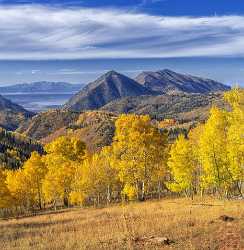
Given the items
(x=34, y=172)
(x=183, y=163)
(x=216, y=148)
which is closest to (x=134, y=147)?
(x=183, y=163)

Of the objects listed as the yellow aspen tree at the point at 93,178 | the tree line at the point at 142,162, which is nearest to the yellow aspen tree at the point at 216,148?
the tree line at the point at 142,162

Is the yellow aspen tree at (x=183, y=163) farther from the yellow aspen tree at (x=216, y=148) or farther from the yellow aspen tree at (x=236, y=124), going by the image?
the yellow aspen tree at (x=236, y=124)

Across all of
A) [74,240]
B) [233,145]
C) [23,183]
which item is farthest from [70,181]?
[74,240]

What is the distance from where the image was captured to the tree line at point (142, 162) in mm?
46709

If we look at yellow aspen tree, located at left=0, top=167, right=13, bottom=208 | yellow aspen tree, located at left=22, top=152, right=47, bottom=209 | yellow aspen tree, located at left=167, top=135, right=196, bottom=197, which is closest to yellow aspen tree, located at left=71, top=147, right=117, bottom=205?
yellow aspen tree, located at left=22, top=152, right=47, bottom=209

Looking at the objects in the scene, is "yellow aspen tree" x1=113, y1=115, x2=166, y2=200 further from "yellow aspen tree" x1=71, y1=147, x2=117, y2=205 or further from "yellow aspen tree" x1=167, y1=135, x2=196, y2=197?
"yellow aspen tree" x1=71, y1=147, x2=117, y2=205

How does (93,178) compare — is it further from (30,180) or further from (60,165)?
(30,180)

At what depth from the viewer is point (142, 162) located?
2245 inches

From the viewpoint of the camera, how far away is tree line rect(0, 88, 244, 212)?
4671 cm

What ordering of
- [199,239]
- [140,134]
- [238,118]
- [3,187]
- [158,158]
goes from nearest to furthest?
1. [199,239]
2. [238,118]
3. [140,134]
4. [158,158]
5. [3,187]

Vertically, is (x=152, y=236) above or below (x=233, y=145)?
below

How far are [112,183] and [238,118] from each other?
142 ft

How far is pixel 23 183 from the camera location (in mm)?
90250

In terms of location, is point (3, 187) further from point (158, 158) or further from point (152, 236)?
point (152, 236)
